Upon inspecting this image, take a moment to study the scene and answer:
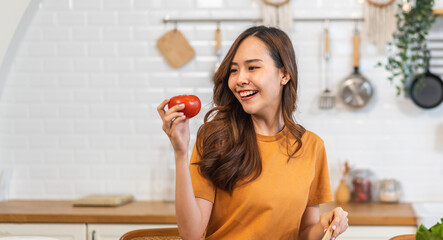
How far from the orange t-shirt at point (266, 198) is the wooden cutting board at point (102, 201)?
4.60 feet

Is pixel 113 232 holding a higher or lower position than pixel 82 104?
lower

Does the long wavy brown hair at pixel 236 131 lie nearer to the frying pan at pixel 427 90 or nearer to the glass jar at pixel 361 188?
the glass jar at pixel 361 188

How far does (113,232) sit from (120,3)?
1471 millimetres

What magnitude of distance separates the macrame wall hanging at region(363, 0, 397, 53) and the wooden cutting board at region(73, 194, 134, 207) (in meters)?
1.82

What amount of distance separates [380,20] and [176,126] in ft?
7.13

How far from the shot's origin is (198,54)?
338cm

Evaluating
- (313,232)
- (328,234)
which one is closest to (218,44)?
(313,232)

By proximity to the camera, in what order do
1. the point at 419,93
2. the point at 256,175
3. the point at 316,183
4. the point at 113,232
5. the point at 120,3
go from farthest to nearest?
1. the point at 120,3
2. the point at 419,93
3. the point at 113,232
4. the point at 316,183
5. the point at 256,175

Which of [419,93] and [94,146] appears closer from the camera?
[419,93]

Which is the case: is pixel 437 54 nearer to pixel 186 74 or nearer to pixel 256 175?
pixel 186 74

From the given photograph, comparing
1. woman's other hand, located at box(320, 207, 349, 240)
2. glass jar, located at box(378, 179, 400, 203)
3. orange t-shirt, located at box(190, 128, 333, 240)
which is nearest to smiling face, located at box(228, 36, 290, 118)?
orange t-shirt, located at box(190, 128, 333, 240)

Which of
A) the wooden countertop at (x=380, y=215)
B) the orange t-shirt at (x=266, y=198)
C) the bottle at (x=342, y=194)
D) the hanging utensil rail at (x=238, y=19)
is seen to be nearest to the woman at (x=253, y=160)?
the orange t-shirt at (x=266, y=198)

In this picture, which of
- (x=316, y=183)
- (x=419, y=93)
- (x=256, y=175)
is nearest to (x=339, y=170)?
(x=419, y=93)

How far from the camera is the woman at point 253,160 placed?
1.74 metres
